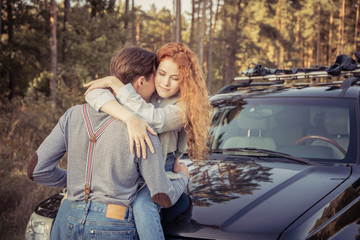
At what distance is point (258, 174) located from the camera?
306 centimetres

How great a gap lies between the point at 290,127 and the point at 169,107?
183 centimetres

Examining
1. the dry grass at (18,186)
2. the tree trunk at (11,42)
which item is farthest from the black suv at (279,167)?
the tree trunk at (11,42)

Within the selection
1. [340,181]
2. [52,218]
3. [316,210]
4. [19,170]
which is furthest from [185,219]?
[19,170]

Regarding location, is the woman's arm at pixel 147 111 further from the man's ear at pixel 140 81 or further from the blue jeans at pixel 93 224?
the blue jeans at pixel 93 224

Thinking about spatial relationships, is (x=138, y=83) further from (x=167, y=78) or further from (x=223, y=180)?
(x=223, y=180)

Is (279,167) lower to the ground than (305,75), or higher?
lower

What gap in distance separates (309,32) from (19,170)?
4469 centimetres

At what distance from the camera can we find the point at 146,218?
2.18 metres

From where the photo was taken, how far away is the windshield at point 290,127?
364 centimetres

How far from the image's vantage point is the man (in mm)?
2148

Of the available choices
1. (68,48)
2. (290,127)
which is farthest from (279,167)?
(68,48)

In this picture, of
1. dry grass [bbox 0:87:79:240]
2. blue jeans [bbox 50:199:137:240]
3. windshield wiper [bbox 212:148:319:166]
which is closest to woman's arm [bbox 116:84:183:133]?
blue jeans [bbox 50:199:137:240]

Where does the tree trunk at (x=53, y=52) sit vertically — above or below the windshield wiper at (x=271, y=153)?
above

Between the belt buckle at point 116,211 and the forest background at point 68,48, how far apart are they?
11.4ft
